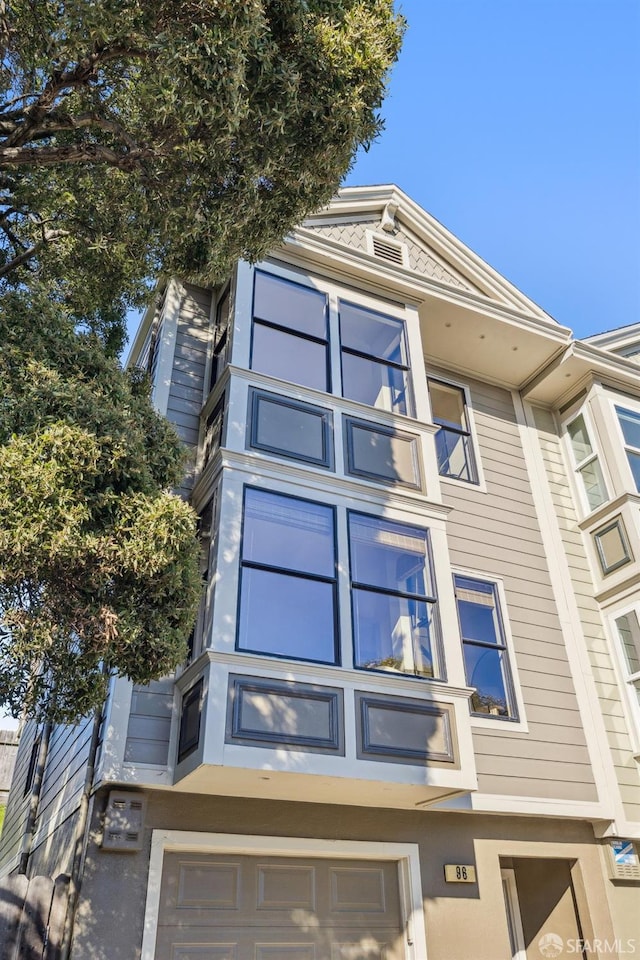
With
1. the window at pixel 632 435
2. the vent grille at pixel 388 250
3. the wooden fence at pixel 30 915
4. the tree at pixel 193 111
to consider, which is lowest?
the wooden fence at pixel 30 915

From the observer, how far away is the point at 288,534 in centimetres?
603

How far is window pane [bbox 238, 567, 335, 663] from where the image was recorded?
5.47 meters

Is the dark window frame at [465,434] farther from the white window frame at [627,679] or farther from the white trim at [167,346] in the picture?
the white trim at [167,346]

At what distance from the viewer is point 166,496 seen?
4.09 meters

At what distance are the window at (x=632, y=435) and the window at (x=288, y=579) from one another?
4.45 meters

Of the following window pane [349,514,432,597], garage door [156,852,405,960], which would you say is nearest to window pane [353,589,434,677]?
window pane [349,514,432,597]

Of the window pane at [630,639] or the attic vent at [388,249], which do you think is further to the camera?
the attic vent at [388,249]

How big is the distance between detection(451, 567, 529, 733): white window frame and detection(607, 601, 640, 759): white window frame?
4.12 ft

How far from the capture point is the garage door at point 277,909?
16.7 ft

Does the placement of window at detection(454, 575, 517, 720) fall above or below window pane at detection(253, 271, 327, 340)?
below

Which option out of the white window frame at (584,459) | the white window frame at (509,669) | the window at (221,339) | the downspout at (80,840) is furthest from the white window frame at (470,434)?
the downspout at (80,840)

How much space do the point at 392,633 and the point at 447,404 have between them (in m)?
3.81

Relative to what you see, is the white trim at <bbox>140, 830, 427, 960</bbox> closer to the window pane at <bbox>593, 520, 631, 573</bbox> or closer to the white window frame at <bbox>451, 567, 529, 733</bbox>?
the white window frame at <bbox>451, 567, 529, 733</bbox>

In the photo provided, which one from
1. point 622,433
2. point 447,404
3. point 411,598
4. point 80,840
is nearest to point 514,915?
point 411,598
